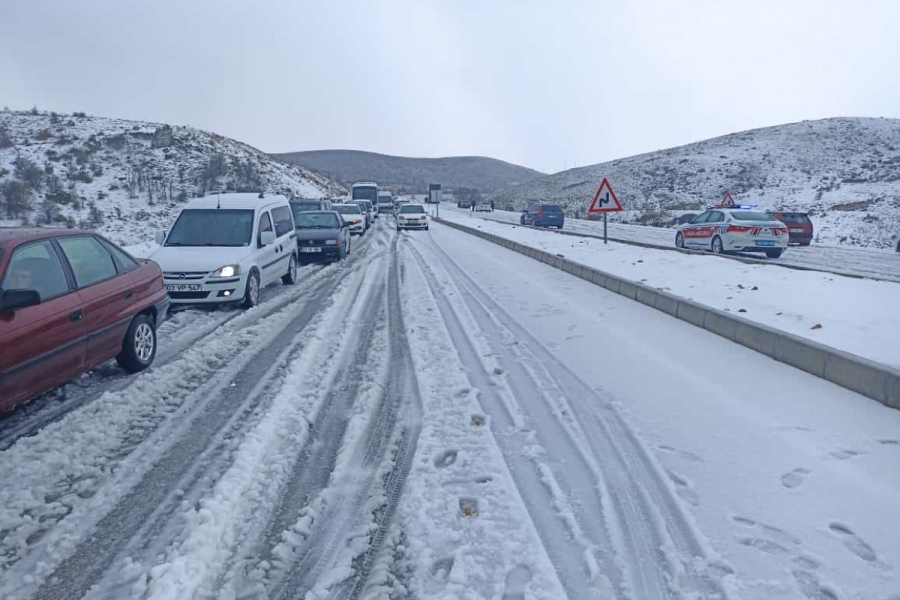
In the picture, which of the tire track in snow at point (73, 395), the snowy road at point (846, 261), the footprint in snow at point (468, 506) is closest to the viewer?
the footprint in snow at point (468, 506)

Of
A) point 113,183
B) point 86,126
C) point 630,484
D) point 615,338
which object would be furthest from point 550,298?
point 86,126

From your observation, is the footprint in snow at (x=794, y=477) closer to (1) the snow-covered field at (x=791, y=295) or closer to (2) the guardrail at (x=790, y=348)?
(2) the guardrail at (x=790, y=348)

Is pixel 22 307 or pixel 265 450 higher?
pixel 22 307

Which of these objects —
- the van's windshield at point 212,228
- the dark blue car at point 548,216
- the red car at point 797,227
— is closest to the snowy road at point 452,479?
the van's windshield at point 212,228

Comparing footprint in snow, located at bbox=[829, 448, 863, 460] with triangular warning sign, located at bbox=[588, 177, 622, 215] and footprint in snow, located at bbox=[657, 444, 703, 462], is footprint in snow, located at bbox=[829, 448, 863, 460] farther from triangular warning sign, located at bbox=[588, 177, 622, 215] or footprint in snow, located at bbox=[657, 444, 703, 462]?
triangular warning sign, located at bbox=[588, 177, 622, 215]

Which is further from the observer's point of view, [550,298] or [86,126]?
[86,126]

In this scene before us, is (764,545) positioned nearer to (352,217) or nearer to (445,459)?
(445,459)

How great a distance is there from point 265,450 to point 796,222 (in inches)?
940

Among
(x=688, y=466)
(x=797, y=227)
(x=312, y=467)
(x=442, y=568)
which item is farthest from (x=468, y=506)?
(x=797, y=227)

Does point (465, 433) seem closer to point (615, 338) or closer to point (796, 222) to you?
point (615, 338)

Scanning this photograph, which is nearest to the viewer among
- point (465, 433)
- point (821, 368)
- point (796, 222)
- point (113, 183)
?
point (465, 433)

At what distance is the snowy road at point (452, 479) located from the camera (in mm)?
3047

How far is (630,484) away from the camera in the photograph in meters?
4.00

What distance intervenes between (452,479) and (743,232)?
16065mm
